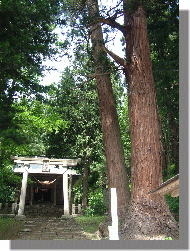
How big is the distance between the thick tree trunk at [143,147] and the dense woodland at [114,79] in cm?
1

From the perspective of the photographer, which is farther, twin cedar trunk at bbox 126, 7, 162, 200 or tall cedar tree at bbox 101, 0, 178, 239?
twin cedar trunk at bbox 126, 7, 162, 200

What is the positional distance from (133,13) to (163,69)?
2.62m

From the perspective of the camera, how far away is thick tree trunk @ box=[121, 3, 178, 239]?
18.5ft

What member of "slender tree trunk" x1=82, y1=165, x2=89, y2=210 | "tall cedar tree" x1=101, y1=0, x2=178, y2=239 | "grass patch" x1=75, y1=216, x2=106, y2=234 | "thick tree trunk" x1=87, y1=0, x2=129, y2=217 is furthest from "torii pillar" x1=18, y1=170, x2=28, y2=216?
"tall cedar tree" x1=101, y1=0, x2=178, y2=239

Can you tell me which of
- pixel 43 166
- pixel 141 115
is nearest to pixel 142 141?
pixel 141 115

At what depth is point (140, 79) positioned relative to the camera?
6.07m

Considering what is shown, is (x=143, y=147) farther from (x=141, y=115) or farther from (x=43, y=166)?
(x=43, y=166)

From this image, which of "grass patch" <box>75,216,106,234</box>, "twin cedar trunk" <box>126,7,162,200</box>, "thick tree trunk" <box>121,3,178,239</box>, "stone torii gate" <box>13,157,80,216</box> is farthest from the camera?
"stone torii gate" <box>13,157,80,216</box>

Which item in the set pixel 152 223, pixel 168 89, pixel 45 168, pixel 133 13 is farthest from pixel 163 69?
pixel 45 168

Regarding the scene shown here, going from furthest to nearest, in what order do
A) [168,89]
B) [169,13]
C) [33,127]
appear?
[33,127] < [168,89] < [169,13]

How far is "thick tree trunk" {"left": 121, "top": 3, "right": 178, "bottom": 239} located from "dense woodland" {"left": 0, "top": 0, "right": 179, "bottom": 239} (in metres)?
0.01

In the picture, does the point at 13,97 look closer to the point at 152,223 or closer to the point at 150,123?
the point at 150,123

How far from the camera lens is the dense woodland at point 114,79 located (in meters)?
5.84

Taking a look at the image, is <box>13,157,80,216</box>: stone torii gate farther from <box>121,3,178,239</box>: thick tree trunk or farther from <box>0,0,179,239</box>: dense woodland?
<box>121,3,178,239</box>: thick tree trunk
